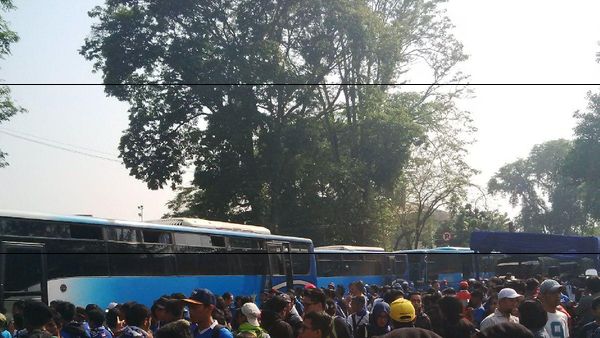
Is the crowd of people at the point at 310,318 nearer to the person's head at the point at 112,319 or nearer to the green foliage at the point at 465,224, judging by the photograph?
the person's head at the point at 112,319

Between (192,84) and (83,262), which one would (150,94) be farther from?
(83,262)

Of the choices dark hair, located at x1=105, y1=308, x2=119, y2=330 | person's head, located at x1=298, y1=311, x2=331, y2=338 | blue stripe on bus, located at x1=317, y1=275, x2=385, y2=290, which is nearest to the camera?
person's head, located at x1=298, y1=311, x2=331, y2=338

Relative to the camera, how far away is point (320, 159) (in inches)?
1270

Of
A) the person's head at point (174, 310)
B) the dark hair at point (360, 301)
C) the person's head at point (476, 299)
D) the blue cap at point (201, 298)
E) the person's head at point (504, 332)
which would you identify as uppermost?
the blue cap at point (201, 298)

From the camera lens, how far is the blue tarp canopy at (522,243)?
23.3 metres

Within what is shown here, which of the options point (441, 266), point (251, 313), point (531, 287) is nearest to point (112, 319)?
point (251, 313)

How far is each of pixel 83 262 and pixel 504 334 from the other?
11.4 metres

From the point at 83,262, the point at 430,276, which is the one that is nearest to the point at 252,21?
the point at 430,276

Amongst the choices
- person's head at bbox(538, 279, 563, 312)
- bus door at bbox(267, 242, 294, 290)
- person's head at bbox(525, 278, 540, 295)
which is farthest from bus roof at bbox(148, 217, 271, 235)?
person's head at bbox(538, 279, 563, 312)

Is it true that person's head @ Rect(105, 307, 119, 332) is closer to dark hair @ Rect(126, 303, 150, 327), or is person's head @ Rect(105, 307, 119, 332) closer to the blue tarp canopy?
dark hair @ Rect(126, 303, 150, 327)

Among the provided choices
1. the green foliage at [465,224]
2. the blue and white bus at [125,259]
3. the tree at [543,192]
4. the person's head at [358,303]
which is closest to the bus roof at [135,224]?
the blue and white bus at [125,259]

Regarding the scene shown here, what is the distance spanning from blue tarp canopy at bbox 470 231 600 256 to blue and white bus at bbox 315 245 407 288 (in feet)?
10.2

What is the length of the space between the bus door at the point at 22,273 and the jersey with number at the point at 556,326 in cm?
861

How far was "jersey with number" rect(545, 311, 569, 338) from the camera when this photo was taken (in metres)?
7.08
